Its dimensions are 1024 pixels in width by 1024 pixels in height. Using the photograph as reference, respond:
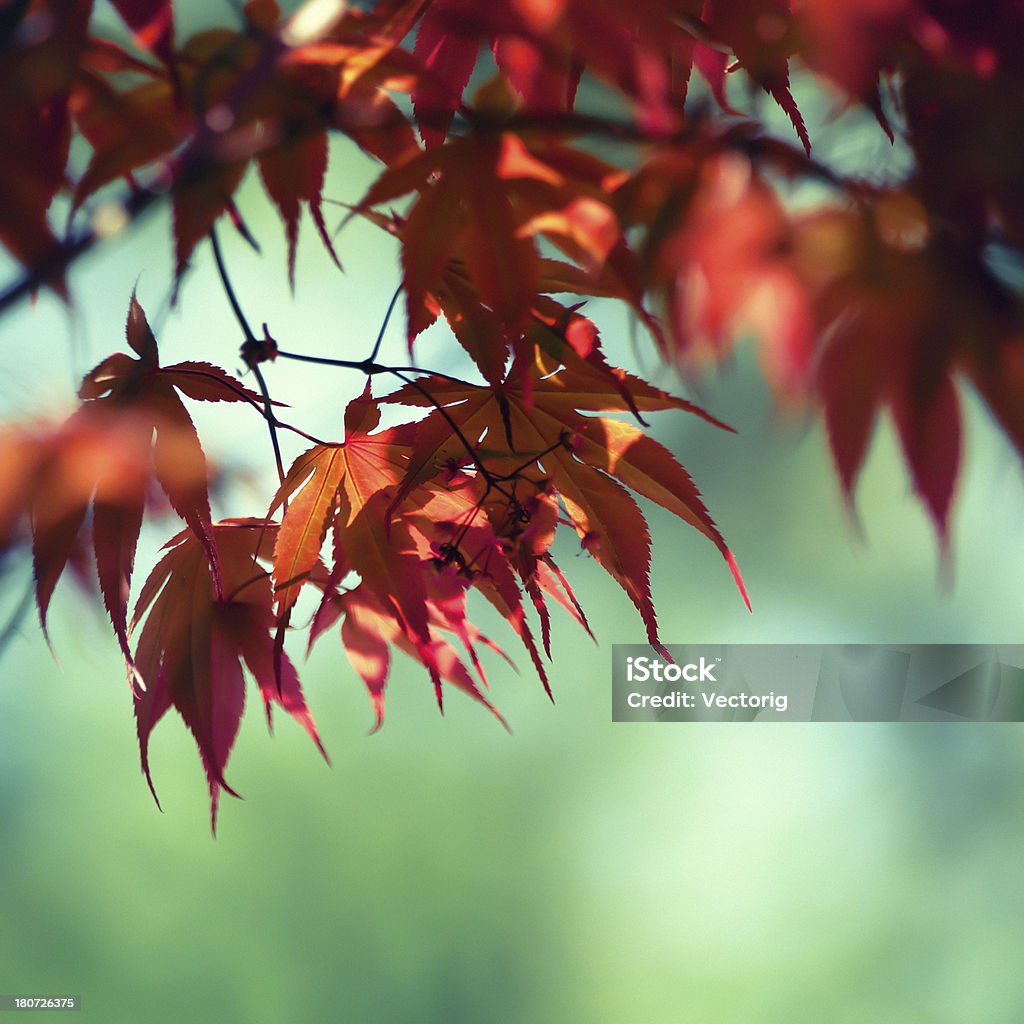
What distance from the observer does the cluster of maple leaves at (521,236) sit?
0.21m

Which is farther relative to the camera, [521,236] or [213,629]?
[213,629]

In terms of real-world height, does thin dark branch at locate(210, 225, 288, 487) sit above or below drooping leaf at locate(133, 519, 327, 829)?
above

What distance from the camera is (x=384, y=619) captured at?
50cm

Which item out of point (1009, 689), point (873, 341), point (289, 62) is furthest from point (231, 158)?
point (1009, 689)

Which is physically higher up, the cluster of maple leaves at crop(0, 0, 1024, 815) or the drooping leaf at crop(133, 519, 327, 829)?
the cluster of maple leaves at crop(0, 0, 1024, 815)

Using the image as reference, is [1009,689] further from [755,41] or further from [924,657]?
[755,41]

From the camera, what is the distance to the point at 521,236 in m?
0.27

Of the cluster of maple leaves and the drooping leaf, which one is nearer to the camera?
the cluster of maple leaves

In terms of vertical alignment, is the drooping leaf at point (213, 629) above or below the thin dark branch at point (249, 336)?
below

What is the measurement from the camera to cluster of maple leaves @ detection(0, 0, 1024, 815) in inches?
8.4

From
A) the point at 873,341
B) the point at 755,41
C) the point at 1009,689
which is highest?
the point at 755,41

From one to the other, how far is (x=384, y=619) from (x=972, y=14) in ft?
1.26

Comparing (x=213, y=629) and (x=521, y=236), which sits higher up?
(x=521, y=236)

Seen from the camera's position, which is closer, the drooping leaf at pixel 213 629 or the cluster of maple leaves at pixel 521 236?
the cluster of maple leaves at pixel 521 236
